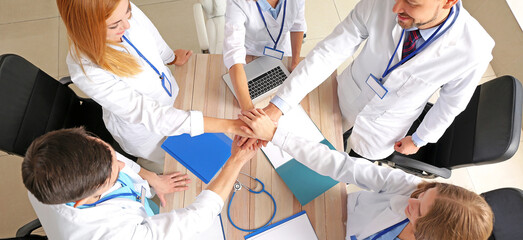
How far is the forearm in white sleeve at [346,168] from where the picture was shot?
1.31m

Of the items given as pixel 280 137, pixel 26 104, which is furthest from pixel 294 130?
pixel 26 104

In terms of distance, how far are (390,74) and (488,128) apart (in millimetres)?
577

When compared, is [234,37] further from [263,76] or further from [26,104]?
[26,104]

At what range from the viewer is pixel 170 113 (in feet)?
4.64

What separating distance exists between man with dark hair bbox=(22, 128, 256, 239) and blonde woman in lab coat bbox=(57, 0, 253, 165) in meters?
0.24

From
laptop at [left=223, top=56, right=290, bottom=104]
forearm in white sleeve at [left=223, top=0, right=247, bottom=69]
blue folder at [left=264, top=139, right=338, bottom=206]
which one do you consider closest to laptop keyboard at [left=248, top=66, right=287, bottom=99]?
laptop at [left=223, top=56, right=290, bottom=104]

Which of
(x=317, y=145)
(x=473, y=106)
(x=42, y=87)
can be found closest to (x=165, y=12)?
(x=42, y=87)

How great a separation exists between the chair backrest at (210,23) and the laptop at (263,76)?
400 mm

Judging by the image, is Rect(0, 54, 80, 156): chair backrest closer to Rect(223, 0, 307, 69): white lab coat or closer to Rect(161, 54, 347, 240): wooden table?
Rect(161, 54, 347, 240): wooden table

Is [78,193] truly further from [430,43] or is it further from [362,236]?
[430,43]

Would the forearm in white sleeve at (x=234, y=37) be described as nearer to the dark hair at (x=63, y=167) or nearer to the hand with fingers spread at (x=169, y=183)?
the hand with fingers spread at (x=169, y=183)

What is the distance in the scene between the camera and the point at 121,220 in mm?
1115

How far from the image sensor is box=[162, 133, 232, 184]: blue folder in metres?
1.46

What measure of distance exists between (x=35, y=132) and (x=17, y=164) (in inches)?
49.2
